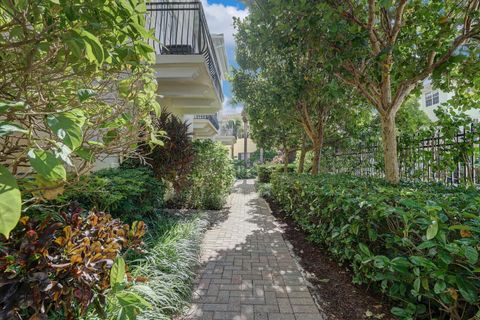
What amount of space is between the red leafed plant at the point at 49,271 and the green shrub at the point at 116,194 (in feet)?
2.29

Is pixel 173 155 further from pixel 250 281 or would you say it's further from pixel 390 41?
pixel 390 41

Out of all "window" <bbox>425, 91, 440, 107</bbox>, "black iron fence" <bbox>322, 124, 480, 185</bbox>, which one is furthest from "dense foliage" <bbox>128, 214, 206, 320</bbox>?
"window" <bbox>425, 91, 440, 107</bbox>

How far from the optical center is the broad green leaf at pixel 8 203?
0.76 metres

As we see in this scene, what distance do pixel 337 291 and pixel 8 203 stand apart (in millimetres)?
3684

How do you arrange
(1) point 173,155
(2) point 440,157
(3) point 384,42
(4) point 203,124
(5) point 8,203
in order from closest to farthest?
(5) point 8,203, (3) point 384,42, (2) point 440,157, (1) point 173,155, (4) point 203,124

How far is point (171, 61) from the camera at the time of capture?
631 cm

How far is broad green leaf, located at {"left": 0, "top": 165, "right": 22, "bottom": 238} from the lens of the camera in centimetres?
76

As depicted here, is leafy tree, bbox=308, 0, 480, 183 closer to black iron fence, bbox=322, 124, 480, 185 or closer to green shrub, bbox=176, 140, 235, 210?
black iron fence, bbox=322, 124, 480, 185

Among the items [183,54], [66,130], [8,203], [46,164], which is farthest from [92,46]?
[183,54]

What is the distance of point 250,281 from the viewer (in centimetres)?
382

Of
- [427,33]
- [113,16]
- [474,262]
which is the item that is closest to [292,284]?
[474,262]

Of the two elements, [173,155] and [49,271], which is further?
[173,155]

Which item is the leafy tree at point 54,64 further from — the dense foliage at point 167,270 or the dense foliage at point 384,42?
the dense foliage at point 384,42

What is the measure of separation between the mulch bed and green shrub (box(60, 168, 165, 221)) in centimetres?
297
